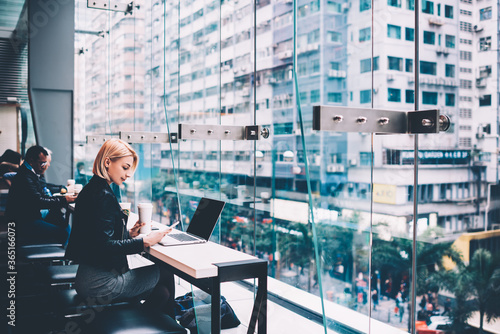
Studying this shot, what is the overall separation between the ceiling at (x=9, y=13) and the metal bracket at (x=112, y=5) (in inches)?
124

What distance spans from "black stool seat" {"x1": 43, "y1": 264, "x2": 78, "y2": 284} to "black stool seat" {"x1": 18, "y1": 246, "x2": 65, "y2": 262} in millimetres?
289

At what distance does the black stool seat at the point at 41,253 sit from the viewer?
3029mm

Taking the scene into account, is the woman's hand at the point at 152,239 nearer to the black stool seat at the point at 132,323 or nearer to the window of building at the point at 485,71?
the black stool seat at the point at 132,323

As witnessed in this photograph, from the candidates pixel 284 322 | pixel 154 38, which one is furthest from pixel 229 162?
pixel 154 38

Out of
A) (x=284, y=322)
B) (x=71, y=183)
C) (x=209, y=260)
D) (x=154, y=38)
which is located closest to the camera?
(x=209, y=260)

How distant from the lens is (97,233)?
2.02m

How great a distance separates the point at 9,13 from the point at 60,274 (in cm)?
742

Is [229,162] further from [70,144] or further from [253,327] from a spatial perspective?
[70,144]

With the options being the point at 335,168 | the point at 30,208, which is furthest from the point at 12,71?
the point at 335,168

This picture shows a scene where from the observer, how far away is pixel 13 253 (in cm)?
334

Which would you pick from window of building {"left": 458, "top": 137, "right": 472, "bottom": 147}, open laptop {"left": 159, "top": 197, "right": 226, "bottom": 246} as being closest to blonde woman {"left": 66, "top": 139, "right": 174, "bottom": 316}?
open laptop {"left": 159, "top": 197, "right": 226, "bottom": 246}

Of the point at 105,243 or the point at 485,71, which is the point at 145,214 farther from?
the point at 485,71

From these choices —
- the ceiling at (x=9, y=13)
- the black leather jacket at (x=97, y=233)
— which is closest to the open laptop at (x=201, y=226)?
the black leather jacket at (x=97, y=233)

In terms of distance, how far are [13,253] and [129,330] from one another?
6.99 ft
